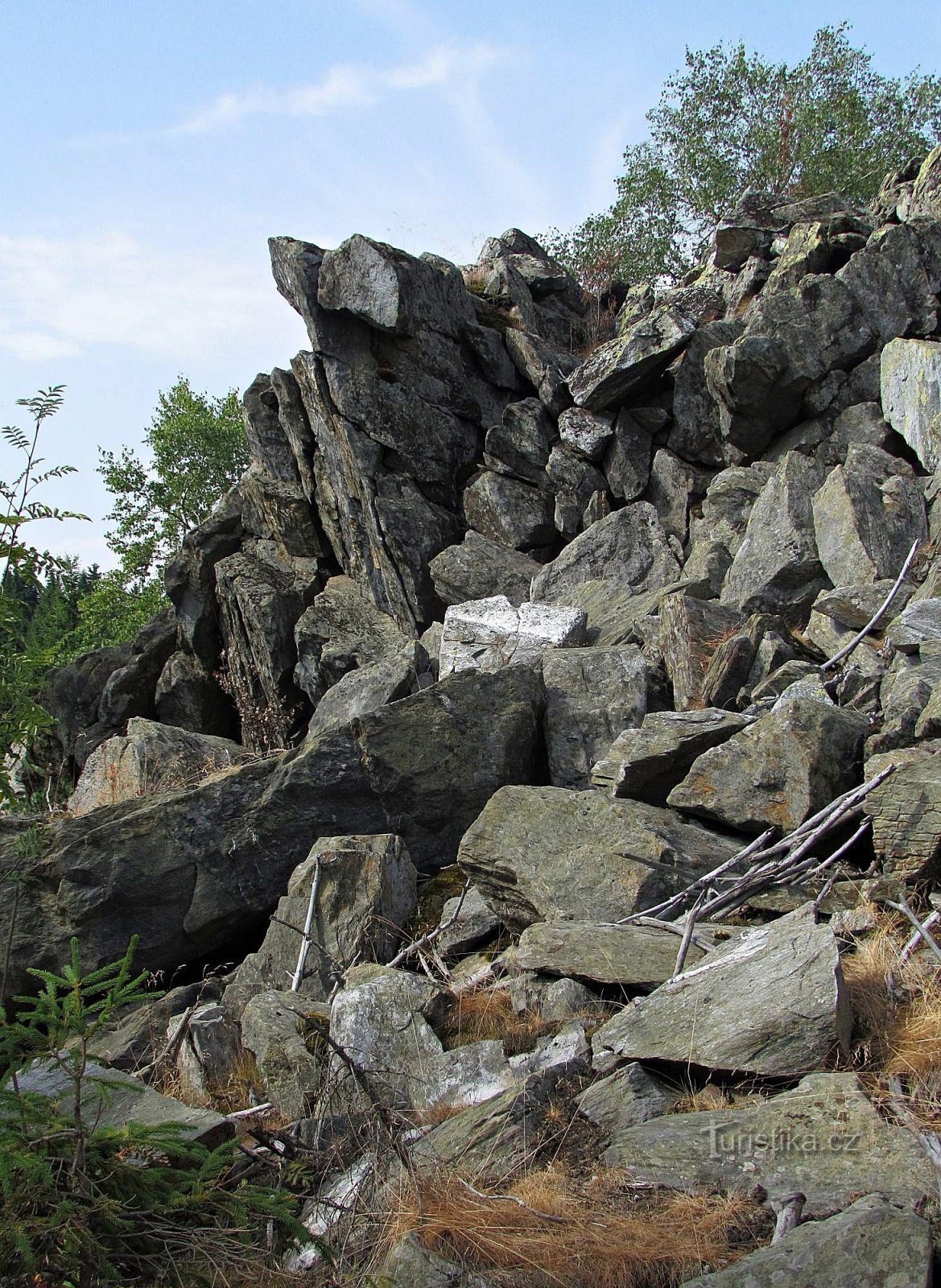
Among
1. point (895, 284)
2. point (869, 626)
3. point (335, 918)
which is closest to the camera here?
point (335, 918)

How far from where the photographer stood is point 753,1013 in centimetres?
524

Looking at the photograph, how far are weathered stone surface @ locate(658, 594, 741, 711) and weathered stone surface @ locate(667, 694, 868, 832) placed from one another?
270 centimetres

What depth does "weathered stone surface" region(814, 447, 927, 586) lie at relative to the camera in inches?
479

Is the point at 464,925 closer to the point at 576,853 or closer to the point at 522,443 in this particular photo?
the point at 576,853

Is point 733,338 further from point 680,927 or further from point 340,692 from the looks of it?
point 680,927

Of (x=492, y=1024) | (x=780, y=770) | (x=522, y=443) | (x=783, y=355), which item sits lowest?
(x=492, y=1024)

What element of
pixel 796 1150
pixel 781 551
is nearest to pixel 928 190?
pixel 781 551

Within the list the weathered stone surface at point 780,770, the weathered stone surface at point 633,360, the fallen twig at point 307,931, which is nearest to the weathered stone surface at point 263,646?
the weathered stone surface at point 633,360

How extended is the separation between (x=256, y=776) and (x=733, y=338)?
12315mm

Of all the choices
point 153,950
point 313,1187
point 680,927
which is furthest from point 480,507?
point 313,1187

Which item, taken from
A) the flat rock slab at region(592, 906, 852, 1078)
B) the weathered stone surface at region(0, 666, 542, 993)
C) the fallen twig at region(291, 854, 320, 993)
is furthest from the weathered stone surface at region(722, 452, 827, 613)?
the flat rock slab at region(592, 906, 852, 1078)

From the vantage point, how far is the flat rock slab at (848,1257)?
11.8ft

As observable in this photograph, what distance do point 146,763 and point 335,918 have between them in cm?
689

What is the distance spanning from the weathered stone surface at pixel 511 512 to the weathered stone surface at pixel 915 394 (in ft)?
20.9
